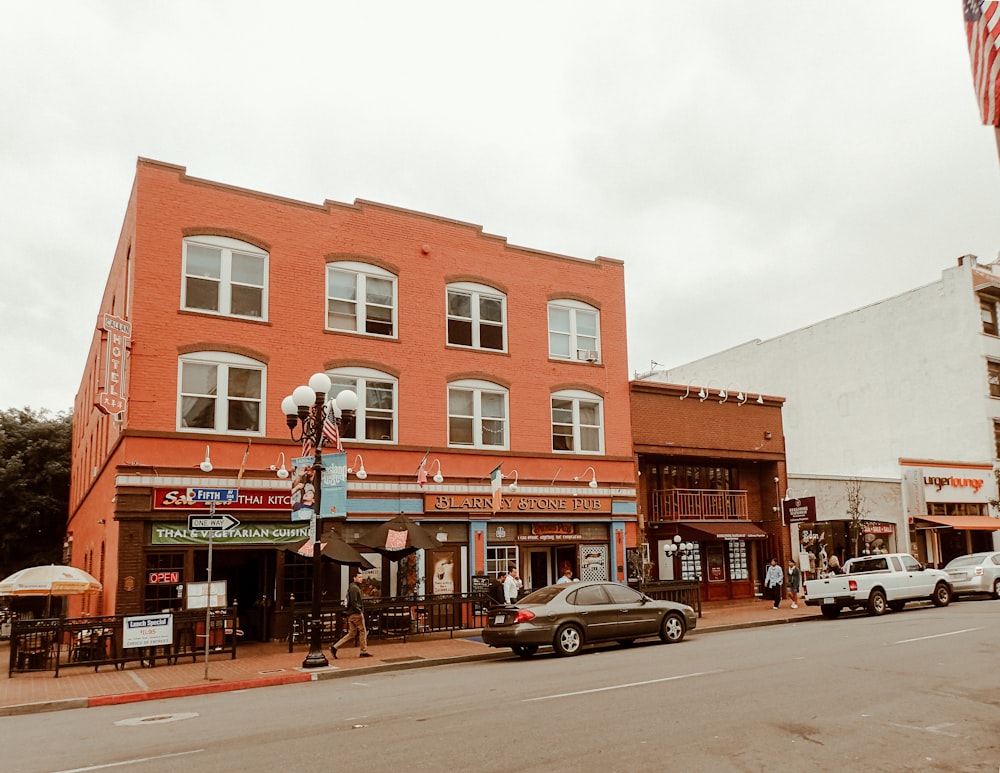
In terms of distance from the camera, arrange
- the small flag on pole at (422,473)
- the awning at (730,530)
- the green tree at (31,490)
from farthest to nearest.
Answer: the green tree at (31,490) < the awning at (730,530) < the small flag on pole at (422,473)

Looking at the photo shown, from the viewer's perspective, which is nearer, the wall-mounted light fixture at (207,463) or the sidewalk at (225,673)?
the sidewalk at (225,673)

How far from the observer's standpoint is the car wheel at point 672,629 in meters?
17.9

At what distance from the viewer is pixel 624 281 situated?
Result: 93.6 ft

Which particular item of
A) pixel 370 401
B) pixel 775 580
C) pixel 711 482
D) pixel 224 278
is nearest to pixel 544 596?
pixel 370 401

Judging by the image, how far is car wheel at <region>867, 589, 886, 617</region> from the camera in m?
23.0

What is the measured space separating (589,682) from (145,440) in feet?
40.2

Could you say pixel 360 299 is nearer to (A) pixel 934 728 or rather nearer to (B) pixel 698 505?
(B) pixel 698 505

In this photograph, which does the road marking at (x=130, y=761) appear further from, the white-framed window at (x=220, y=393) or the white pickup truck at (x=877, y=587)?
the white pickup truck at (x=877, y=587)

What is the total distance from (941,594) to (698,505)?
25.5ft

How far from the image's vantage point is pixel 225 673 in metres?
15.5

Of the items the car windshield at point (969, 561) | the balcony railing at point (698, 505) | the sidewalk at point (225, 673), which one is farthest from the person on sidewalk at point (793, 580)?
the sidewalk at point (225, 673)

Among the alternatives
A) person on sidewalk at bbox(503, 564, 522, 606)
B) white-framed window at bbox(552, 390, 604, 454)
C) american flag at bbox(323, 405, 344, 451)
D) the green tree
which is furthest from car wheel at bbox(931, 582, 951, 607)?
the green tree

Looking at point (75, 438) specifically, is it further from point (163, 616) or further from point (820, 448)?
point (820, 448)

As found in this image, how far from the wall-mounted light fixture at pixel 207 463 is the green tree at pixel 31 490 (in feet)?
74.8
